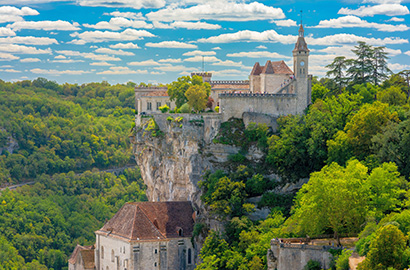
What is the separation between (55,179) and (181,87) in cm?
7838

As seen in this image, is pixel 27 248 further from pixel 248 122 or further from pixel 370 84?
pixel 370 84

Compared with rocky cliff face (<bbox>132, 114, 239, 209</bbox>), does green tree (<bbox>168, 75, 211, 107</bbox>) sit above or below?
above

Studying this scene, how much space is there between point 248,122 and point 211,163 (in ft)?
21.0

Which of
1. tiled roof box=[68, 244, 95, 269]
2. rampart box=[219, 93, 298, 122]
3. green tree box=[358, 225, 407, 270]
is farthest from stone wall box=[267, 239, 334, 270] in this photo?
tiled roof box=[68, 244, 95, 269]

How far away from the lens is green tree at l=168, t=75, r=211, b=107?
300ft

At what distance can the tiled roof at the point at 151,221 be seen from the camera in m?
80.2

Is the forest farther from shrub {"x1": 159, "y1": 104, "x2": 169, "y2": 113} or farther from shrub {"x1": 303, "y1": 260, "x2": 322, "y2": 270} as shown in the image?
shrub {"x1": 159, "y1": 104, "x2": 169, "y2": 113}

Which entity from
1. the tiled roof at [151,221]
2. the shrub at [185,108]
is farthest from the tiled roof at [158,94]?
the tiled roof at [151,221]

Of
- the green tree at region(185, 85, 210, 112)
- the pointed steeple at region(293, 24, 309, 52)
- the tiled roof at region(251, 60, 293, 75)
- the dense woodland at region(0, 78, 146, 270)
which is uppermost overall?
the pointed steeple at region(293, 24, 309, 52)

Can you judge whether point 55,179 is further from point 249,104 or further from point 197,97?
point 249,104

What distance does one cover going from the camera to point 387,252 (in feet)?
174

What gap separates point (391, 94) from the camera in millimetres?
83062

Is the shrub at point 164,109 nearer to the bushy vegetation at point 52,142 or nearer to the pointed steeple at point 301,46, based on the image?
the pointed steeple at point 301,46

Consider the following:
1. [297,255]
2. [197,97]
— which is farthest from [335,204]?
[197,97]
